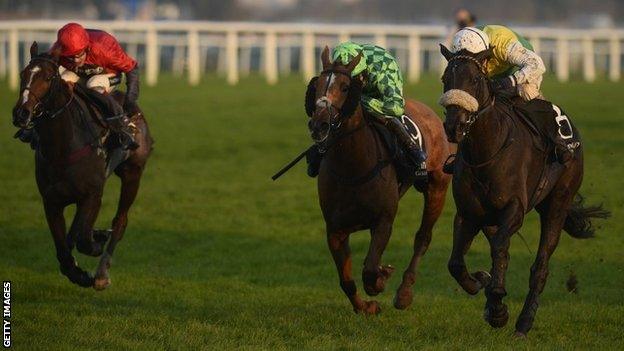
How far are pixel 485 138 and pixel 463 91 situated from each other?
43 centimetres

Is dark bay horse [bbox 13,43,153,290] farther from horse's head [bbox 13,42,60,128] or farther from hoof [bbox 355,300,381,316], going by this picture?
hoof [bbox 355,300,381,316]

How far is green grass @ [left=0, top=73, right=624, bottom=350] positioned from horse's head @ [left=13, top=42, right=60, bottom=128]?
3.90 feet

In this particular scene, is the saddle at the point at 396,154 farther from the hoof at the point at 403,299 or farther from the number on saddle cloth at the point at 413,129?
the hoof at the point at 403,299

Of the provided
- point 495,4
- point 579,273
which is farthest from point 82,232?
point 495,4

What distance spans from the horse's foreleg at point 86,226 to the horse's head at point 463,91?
9.28 ft

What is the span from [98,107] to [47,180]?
0.80 meters

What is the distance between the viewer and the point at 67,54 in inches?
412

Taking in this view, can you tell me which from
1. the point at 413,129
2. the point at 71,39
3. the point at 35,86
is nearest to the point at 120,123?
the point at 71,39

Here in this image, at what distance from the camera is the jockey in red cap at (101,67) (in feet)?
34.3

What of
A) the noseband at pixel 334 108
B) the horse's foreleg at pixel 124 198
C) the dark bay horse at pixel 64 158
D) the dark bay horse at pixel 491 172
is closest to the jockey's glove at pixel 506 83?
the dark bay horse at pixel 491 172

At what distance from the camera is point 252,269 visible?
40.1ft

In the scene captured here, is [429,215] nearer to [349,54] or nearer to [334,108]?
[349,54]

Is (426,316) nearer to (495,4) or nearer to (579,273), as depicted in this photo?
(579,273)

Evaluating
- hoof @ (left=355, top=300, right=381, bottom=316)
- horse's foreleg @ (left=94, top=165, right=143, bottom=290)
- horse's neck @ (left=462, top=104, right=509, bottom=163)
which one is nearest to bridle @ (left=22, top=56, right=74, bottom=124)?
horse's foreleg @ (left=94, top=165, right=143, bottom=290)
